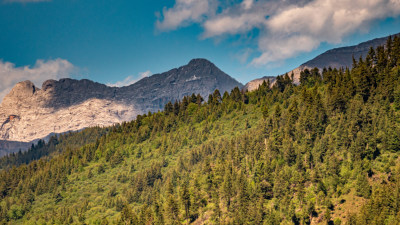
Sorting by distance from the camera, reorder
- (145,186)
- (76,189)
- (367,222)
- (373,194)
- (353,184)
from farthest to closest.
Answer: (76,189) < (145,186) < (353,184) < (373,194) < (367,222)

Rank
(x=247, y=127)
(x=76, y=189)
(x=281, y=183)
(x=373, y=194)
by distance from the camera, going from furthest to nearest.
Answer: (x=76, y=189) → (x=247, y=127) → (x=281, y=183) → (x=373, y=194)

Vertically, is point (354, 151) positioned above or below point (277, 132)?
below

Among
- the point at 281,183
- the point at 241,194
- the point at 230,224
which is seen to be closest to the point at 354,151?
the point at 281,183

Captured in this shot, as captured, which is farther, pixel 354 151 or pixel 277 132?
pixel 277 132

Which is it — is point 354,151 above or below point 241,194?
above

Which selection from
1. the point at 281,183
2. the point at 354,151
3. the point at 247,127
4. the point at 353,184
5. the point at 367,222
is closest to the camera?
the point at 367,222

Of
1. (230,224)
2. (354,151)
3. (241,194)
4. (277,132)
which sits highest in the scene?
(277,132)

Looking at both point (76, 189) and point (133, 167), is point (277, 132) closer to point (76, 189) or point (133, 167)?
point (133, 167)

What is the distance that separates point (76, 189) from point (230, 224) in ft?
395

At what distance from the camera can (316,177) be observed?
100562mm

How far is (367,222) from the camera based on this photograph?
250 feet

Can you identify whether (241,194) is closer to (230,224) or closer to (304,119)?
(230,224)

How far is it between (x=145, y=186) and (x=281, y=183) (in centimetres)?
8296

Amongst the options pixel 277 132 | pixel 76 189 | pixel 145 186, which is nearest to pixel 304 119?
pixel 277 132
